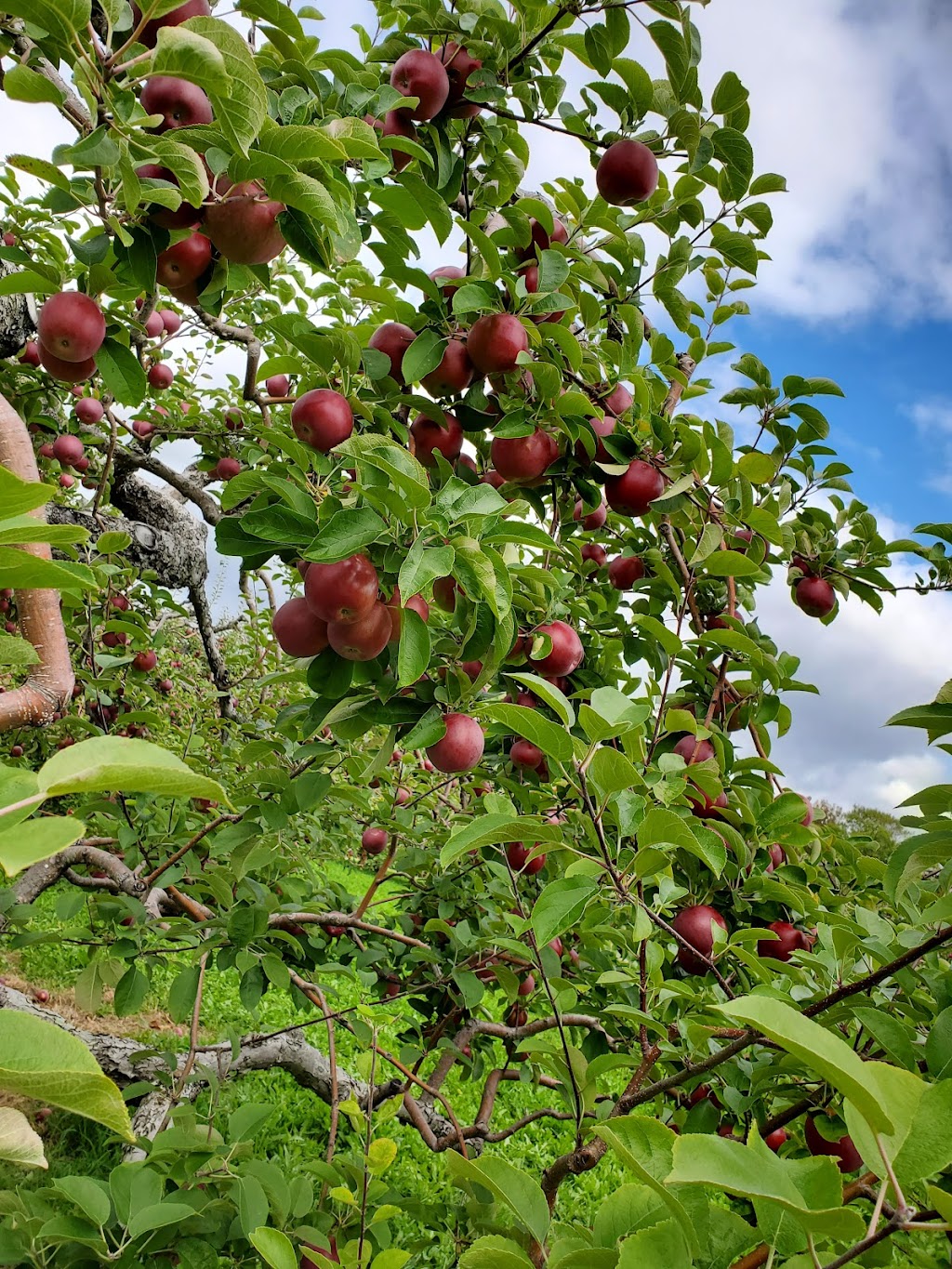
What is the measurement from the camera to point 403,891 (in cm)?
306

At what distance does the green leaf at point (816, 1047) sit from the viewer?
425 mm

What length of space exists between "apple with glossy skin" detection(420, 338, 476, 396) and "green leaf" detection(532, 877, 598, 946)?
0.88 metres

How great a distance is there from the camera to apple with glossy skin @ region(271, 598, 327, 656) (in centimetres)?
118

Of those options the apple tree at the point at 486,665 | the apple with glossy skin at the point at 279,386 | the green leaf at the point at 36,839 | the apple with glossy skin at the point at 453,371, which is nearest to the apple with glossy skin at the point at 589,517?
the apple tree at the point at 486,665

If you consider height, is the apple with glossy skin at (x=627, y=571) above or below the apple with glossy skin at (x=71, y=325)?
above

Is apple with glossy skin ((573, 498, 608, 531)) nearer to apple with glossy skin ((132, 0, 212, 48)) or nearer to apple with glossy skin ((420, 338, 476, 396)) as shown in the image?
apple with glossy skin ((420, 338, 476, 396))

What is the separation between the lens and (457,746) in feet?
4.16

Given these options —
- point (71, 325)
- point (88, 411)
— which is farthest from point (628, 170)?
point (88, 411)

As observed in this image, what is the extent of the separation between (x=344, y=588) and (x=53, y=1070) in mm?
730

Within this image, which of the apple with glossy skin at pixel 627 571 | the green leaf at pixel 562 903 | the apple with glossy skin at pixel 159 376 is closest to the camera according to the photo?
the green leaf at pixel 562 903

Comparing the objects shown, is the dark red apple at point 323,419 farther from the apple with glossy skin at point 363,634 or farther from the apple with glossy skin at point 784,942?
the apple with glossy skin at point 784,942

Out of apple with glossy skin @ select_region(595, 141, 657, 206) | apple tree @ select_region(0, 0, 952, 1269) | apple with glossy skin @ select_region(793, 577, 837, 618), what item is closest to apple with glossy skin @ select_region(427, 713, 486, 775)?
apple tree @ select_region(0, 0, 952, 1269)

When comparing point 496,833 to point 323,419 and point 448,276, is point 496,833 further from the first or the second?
point 448,276

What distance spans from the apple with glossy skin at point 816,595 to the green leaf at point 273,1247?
1.74m
